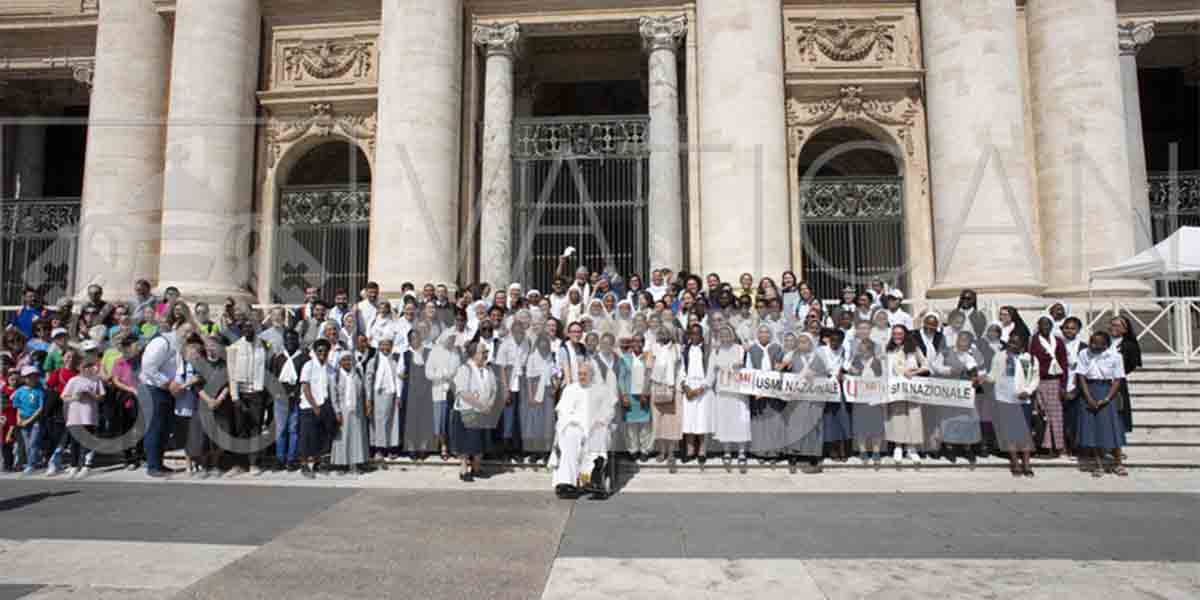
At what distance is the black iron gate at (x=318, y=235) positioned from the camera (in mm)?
14781

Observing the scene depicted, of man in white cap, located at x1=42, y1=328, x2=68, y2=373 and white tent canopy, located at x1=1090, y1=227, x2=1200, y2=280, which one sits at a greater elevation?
white tent canopy, located at x1=1090, y1=227, x2=1200, y2=280

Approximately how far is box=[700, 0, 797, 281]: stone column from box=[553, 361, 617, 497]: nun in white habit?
5626 mm

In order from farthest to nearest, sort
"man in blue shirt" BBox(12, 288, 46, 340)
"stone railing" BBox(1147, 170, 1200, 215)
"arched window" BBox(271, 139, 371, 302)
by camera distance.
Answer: "stone railing" BBox(1147, 170, 1200, 215) < "arched window" BBox(271, 139, 371, 302) < "man in blue shirt" BBox(12, 288, 46, 340)

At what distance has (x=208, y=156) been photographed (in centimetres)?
1358

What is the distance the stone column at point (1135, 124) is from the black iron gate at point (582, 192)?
32.5 ft

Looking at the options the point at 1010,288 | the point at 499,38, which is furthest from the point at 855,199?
the point at 499,38

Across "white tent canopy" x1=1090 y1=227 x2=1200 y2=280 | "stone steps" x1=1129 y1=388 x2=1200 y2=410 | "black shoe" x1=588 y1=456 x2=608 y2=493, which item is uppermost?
"white tent canopy" x1=1090 y1=227 x2=1200 y2=280

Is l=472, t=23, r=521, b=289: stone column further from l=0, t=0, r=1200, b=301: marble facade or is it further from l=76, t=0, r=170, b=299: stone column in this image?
l=76, t=0, r=170, b=299: stone column

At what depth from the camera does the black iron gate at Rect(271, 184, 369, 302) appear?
14781 mm

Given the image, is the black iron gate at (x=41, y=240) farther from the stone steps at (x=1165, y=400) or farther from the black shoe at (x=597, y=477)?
the stone steps at (x=1165, y=400)

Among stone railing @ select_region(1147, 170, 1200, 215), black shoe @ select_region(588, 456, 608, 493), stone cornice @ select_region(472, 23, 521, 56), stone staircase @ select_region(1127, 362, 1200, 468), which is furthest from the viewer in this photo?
Answer: stone railing @ select_region(1147, 170, 1200, 215)

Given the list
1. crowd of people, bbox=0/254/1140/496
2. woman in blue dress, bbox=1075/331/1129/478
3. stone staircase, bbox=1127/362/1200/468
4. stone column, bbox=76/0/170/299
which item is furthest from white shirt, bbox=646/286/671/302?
stone column, bbox=76/0/170/299

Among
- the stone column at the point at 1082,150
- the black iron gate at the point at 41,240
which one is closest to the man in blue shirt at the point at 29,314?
the black iron gate at the point at 41,240

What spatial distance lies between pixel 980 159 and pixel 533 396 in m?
9.53
